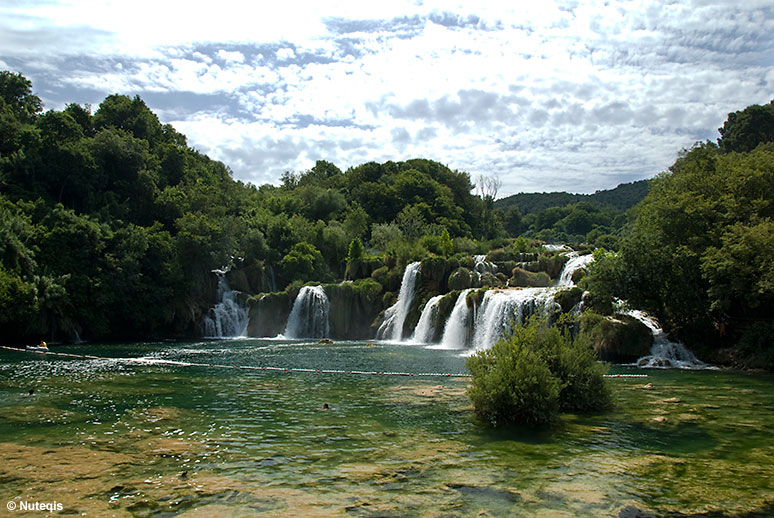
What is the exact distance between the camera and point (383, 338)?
1655 inches

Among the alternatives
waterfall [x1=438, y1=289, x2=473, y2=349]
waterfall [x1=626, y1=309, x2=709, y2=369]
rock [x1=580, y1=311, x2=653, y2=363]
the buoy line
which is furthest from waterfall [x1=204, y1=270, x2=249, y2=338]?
waterfall [x1=626, y1=309, x2=709, y2=369]

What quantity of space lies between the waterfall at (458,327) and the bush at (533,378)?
19.9 metres

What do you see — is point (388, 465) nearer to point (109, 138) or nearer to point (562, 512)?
point (562, 512)

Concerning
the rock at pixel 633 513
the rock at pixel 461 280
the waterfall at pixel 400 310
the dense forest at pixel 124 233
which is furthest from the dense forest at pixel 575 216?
the rock at pixel 633 513

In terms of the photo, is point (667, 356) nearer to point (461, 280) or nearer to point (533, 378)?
point (533, 378)

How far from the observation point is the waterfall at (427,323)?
3734 cm

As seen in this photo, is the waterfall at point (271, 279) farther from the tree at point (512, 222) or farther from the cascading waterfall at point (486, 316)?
the tree at point (512, 222)

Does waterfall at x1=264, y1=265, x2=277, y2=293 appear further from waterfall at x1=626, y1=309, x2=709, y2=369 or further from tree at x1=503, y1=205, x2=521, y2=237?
tree at x1=503, y1=205, x2=521, y2=237

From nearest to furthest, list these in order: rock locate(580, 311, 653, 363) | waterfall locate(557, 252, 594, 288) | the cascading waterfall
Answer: rock locate(580, 311, 653, 363), the cascading waterfall, waterfall locate(557, 252, 594, 288)

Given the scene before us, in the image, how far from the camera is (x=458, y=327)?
34.7 meters

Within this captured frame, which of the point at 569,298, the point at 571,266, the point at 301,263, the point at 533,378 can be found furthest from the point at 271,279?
the point at 533,378

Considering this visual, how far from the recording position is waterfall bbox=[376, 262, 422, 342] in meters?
41.4

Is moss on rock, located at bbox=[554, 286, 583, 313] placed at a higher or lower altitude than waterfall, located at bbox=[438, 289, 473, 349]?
higher

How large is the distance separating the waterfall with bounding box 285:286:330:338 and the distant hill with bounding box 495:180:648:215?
125822 millimetres
